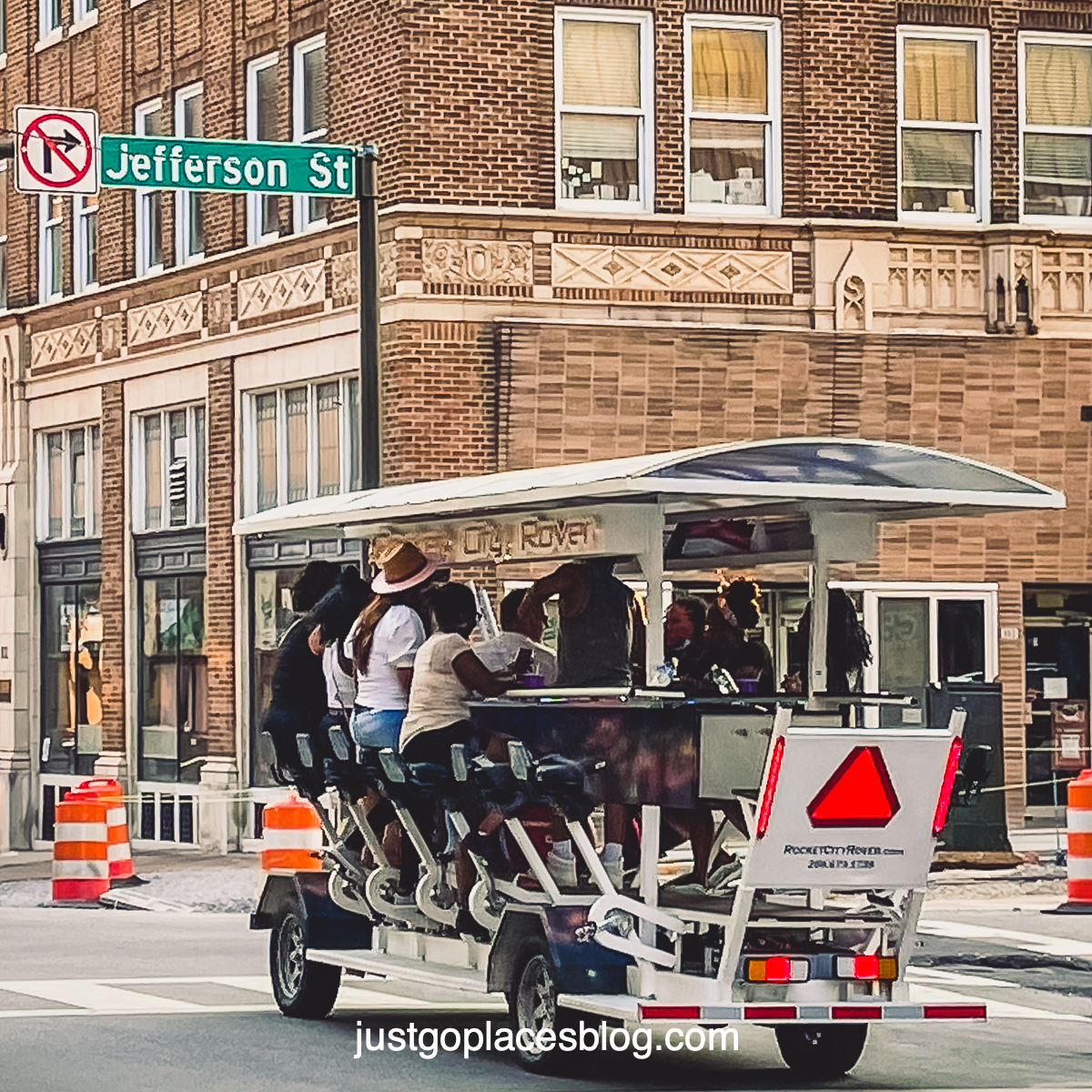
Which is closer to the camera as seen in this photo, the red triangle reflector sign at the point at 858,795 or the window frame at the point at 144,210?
the red triangle reflector sign at the point at 858,795

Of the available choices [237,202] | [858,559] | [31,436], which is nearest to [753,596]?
[858,559]

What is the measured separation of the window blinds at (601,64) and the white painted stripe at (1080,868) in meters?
9.63

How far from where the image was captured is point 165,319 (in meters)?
29.8

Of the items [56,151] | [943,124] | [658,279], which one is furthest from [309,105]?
[56,151]

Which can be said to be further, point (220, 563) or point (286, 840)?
point (220, 563)

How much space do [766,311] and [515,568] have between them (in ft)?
12.6

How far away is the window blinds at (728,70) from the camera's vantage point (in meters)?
26.4

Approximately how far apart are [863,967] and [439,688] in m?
2.24

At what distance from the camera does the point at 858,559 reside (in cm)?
1234

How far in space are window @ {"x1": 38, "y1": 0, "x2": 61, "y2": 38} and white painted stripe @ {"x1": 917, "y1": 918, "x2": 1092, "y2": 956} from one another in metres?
18.0

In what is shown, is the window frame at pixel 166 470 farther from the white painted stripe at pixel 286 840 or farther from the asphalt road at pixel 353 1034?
the asphalt road at pixel 353 1034

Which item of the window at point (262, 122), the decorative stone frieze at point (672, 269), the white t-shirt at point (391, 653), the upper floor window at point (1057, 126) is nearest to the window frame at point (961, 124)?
the upper floor window at point (1057, 126)

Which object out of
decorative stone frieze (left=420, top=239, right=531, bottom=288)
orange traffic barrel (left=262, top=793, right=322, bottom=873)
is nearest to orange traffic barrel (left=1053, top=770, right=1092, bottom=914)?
orange traffic barrel (left=262, top=793, right=322, bottom=873)

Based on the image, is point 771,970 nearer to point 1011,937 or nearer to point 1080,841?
point 1011,937
